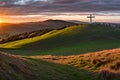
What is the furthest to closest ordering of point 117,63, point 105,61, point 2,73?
point 105,61 < point 117,63 < point 2,73

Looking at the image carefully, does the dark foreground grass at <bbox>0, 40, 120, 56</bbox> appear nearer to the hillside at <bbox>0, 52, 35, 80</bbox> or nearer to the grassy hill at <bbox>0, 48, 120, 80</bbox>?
the grassy hill at <bbox>0, 48, 120, 80</bbox>

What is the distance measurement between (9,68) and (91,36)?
6056 centimetres

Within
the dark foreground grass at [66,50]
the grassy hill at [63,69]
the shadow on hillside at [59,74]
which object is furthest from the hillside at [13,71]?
the dark foreground grass at [66,50]

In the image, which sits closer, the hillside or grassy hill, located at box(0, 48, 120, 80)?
the hillside

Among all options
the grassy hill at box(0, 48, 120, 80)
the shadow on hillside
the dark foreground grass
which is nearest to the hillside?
the grassy hill at box(0, 48, 120, 80)

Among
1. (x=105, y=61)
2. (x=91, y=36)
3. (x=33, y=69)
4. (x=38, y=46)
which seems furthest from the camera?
(x=91, y=36)

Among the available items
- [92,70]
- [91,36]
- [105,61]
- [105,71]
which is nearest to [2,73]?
[105,71]

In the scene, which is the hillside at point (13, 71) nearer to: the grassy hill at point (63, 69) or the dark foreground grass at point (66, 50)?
the grassy hill at point (63, 69)

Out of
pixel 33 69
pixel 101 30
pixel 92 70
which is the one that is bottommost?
pixel 101 30

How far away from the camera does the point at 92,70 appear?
2584 cm

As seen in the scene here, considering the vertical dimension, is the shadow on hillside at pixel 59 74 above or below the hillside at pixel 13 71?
below

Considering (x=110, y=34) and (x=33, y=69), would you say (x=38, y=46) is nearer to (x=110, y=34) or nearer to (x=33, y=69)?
(x=110, y=34)

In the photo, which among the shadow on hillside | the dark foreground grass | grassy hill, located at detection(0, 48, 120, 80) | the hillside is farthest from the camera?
the dark foreground grass

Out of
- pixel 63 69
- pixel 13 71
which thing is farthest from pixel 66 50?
pixel 13 71
